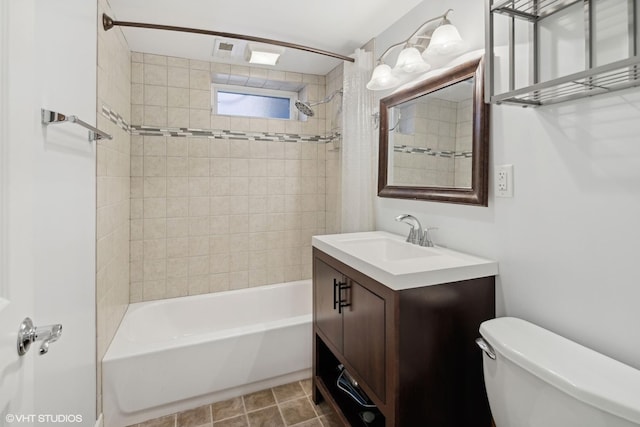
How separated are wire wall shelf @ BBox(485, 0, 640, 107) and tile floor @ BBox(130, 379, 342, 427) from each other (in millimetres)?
1773

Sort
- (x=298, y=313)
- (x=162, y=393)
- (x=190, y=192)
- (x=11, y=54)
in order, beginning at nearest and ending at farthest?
(x=11, y=54), (x=162, y=393), (x=190, y=192), (x=298, y=313)

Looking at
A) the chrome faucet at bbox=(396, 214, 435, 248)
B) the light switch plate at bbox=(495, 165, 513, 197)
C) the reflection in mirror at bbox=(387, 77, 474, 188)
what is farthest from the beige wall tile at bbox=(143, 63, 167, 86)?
the light switch plate at bbox=(495, 165, 513, 197)

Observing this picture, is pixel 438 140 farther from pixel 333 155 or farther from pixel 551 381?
pixel 333 155

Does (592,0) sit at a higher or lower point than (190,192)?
higher

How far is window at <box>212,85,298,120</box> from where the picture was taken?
273 cm

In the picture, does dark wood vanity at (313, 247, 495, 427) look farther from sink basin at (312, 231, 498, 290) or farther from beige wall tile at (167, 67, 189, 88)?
beige wall tile at (167, 67, 189, 88)

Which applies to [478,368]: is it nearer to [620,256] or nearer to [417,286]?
[417,286]

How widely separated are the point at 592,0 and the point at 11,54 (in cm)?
150

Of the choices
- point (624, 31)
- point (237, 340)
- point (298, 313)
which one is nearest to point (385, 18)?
point (624, 31)

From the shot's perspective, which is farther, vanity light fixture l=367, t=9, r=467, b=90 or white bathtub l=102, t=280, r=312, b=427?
white bathtub l=102, t=280, r=312, b=427

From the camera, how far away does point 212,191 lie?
104 inches

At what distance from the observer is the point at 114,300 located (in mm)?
1964

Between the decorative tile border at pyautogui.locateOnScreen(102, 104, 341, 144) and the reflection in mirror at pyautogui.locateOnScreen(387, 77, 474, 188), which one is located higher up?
the decorative tile border at pyautogui.locateOnScreen(102, 104, 341, 144)

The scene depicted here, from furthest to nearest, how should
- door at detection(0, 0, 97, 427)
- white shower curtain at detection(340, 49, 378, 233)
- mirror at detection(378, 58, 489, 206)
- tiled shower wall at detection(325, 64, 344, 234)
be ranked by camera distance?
tiled shower wall at detection(325, 64, 344, 234), white shower curtain at detection(340, 49, 378, 233), mirror at detection(378, 58, 489, 206), door at detection(0, 0, 97, 427)
